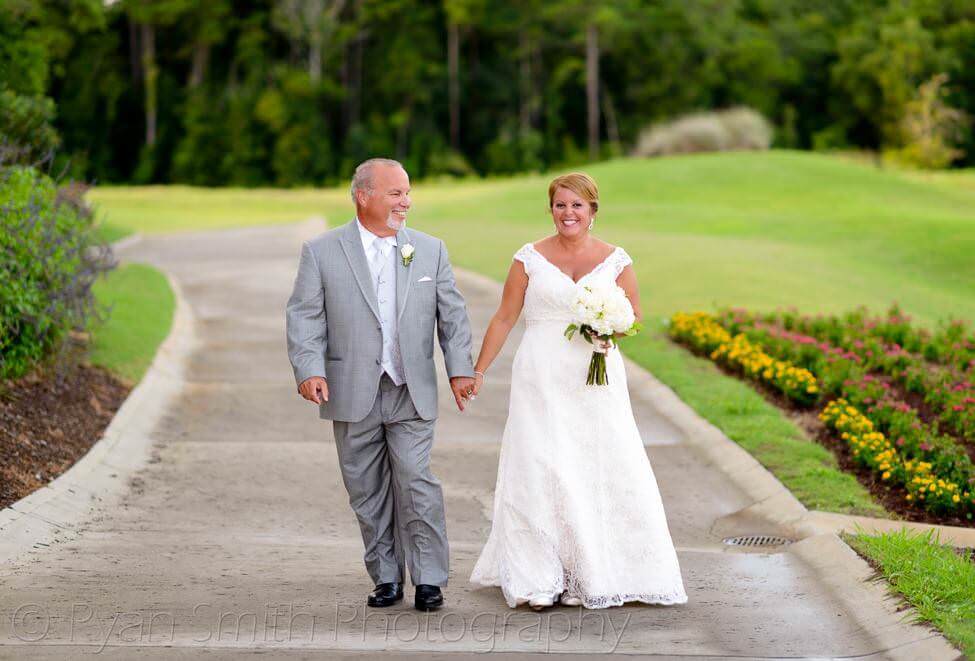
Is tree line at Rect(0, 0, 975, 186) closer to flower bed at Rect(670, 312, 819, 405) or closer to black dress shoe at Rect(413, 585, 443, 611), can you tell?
flower bed at Rect(670, 312, 819, 405)

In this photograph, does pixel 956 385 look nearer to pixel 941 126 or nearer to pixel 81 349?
pixel 81 349

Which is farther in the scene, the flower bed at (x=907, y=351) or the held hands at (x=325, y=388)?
the flower bed at (x=907, y=351)

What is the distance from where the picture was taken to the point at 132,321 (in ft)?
55.6

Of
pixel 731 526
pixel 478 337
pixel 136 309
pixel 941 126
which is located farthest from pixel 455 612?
pixel 941 126

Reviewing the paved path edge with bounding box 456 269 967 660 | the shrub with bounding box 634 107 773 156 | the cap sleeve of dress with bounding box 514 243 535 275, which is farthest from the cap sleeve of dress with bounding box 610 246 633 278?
the shrub with bounding box 634 107 773 156

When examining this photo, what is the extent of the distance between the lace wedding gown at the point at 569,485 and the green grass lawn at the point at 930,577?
114cm

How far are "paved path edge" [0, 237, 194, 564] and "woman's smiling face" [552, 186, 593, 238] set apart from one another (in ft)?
11.8

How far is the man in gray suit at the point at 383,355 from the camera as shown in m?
6.55

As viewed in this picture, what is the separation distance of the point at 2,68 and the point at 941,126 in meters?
52.8

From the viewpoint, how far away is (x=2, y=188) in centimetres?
1209

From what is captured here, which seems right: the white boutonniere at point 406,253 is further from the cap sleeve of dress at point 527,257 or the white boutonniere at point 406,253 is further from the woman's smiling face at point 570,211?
the woman's smiling face at point 570,211

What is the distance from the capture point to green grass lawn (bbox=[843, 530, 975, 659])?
6027mm

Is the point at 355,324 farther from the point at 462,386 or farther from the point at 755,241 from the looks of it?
the point at 755,241
